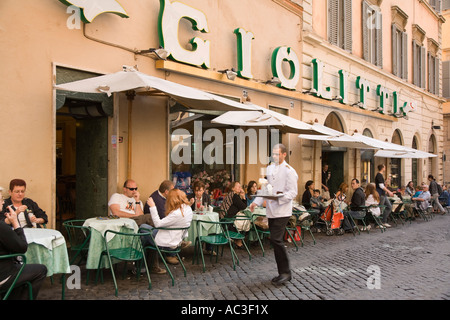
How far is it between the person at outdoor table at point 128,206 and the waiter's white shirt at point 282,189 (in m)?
1.98

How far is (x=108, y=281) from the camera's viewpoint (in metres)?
5.37

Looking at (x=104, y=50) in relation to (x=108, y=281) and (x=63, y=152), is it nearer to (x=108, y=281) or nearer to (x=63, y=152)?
(x=108, y=281)

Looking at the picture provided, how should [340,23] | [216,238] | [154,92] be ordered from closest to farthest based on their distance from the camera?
1. [216,238]
2. [154,92]
3. [340,23]

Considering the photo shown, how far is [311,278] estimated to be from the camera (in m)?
5.83

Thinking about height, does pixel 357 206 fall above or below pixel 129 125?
below

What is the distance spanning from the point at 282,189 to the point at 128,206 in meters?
2.49

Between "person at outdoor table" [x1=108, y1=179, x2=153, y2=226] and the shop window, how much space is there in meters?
10.2

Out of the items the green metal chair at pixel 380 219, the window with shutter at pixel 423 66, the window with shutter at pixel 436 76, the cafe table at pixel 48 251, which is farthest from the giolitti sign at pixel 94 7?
the window with shutter at pixel 436 76

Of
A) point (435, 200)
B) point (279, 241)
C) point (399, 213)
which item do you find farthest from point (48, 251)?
point (435, 200)

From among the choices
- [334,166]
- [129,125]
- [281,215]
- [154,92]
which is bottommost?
[281,215]

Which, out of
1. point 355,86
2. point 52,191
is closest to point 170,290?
point 52,191

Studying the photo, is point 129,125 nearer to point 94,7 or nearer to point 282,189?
point 94,7

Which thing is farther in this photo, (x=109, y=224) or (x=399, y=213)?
(x=399, y=213)
